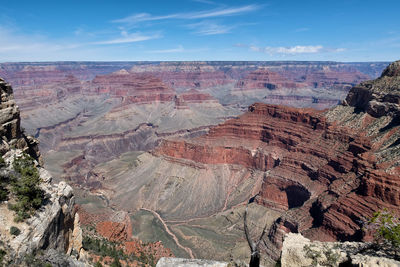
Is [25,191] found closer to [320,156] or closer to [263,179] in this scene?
[320,156]

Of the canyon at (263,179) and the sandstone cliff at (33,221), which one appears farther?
the canyon at (263,179)

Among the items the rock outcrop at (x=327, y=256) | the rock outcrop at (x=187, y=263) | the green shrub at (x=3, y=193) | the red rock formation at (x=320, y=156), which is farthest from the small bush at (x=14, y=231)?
the red rock formation at (x=320, y=156)

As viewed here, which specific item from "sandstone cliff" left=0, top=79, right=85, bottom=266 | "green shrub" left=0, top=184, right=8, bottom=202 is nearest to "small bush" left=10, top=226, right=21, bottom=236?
"sandstone cliff" left=0, top=79, right=85, bottom=266

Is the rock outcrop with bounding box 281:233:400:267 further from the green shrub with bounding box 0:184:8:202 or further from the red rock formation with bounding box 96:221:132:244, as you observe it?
the red rock formation with bounding box 96:221:132:244

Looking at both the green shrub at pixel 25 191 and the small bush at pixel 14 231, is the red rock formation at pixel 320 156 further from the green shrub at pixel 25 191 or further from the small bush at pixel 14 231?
the small bush at pixel 14 231

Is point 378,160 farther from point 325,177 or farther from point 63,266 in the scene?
point 63,266

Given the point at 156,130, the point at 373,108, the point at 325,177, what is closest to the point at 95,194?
the point at 325,177
